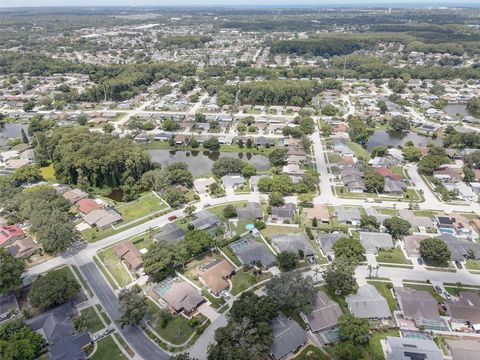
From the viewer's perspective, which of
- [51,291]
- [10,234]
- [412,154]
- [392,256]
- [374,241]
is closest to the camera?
[51,291]

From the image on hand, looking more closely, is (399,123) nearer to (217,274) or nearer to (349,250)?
(349,250)

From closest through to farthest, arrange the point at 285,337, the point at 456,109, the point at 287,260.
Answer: the point at 285,337 → the point at 287,260 → the point at 456,109

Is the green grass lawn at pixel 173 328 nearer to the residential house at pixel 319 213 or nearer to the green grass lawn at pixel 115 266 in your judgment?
the green grass lawn at pixel 115 266

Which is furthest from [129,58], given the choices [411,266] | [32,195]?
[411,266]

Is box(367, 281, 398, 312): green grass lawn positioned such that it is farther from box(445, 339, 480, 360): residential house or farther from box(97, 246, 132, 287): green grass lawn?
box(97, 246, 132, 287): green grass lawn

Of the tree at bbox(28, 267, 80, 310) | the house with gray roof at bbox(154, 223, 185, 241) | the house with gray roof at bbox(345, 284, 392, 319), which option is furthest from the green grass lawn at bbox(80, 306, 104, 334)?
the house with gray roof at bbox(345, 284, 392, 319)

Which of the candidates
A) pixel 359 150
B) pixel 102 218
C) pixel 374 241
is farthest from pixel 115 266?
pixel 359 150
